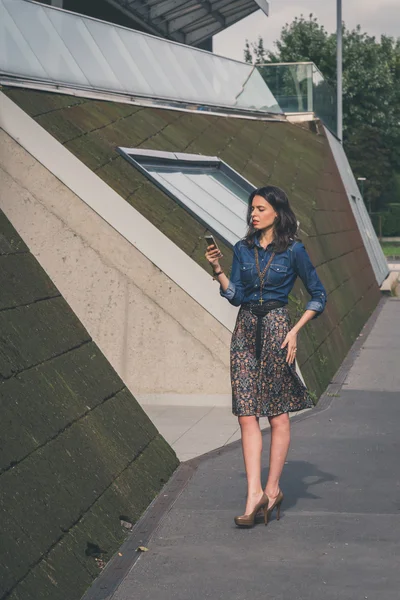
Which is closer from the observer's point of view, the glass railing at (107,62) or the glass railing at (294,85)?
the glass railing at (107,62)

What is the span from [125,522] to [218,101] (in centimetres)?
1493

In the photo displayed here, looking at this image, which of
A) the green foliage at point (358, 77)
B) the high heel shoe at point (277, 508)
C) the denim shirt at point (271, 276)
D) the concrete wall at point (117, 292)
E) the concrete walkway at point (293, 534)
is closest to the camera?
the concrete walkway at point (293, 534)

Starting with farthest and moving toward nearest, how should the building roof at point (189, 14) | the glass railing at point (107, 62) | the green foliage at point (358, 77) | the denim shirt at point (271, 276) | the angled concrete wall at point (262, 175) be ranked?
the green foliage at point (358, 77) < the building roof at point (189, 14) < the glass railing at point (107, 62) < the angled concrete wall at point (262, 175) < the denim shirt at point (271, 276)

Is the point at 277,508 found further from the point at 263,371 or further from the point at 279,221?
the point at 279,221

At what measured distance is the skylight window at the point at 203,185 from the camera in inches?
499

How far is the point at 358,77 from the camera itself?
79.3 m

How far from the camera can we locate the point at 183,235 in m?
11.7

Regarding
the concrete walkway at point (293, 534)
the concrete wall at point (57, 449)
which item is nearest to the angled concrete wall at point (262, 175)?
the concrete walkway at point (293, 534)

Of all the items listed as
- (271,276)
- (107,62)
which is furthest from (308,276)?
(107,62)

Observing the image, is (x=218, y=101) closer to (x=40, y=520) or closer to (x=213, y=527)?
(x=213, y=527)

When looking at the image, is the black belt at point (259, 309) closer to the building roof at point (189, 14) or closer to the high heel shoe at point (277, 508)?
the high heel shoe at point (277, 508)

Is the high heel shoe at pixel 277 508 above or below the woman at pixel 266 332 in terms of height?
below

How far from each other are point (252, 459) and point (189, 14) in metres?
31.1

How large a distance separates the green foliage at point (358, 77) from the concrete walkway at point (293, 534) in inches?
2817
